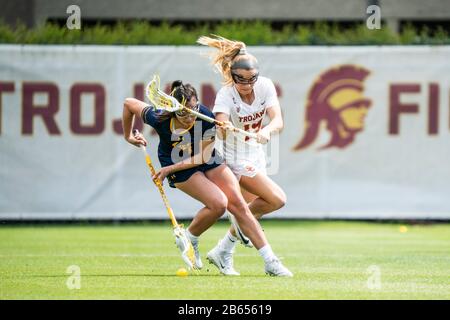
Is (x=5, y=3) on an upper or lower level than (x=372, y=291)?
upper

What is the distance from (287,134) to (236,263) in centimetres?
572

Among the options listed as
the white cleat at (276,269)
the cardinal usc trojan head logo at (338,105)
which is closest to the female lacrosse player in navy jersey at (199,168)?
the white cleat at (276,269)

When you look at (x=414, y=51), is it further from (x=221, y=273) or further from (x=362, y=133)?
(x=221, y=273)

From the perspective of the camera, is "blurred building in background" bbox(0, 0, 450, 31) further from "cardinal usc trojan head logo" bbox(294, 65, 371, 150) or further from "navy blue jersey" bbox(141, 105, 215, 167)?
"navy blue jersey" bbox(141, 105, 215, 167)

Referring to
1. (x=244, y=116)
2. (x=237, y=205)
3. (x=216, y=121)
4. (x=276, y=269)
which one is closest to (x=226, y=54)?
(x=244, y=116)

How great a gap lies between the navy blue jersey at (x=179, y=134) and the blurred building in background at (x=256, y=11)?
13.0m

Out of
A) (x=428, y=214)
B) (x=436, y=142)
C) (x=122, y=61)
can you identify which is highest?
(x=122, y=61)

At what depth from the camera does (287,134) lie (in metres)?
17.1

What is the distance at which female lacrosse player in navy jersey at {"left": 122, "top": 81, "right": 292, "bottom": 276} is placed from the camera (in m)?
10.0

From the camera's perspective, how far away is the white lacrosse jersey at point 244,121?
10352mm

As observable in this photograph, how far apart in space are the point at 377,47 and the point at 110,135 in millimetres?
4193

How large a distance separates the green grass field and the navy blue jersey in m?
1.10

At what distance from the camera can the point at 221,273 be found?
34.2 ft
